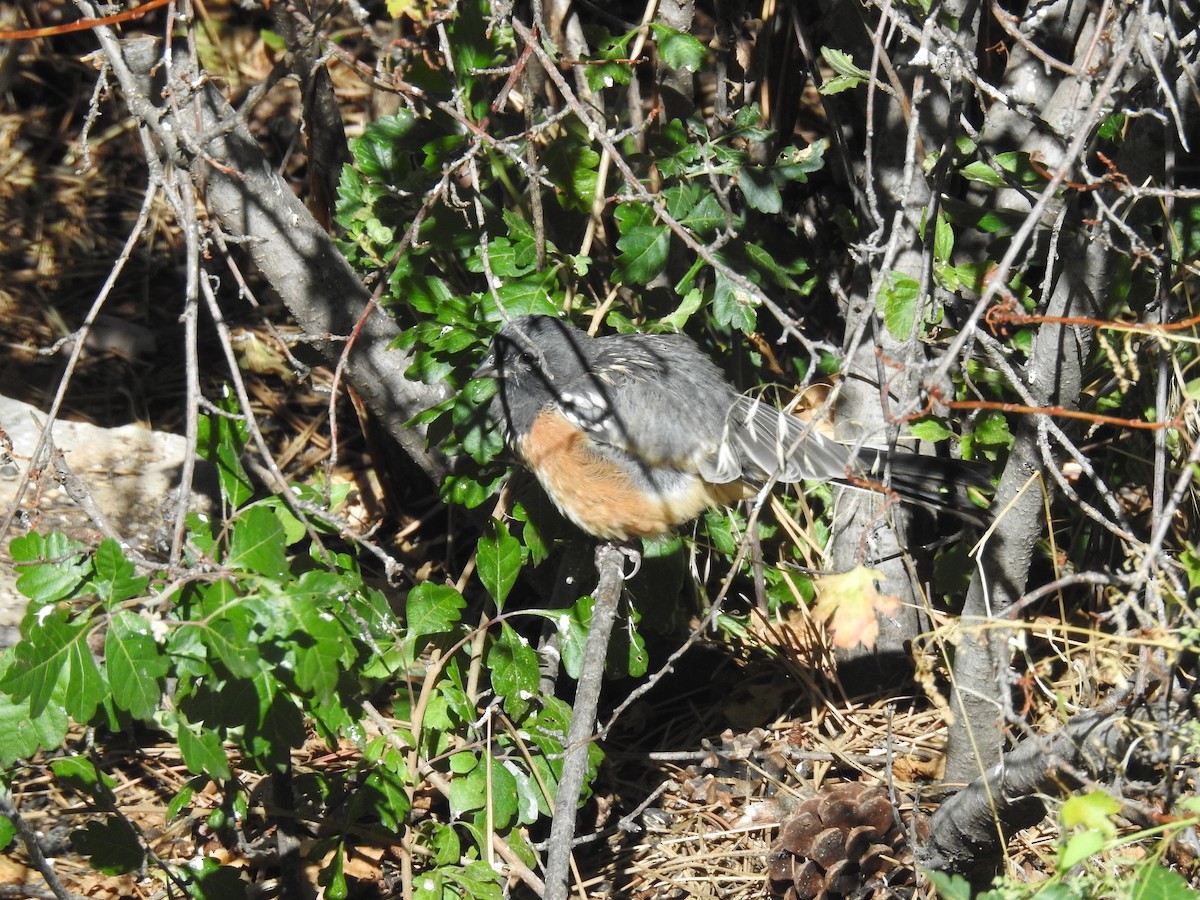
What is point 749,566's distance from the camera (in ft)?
11.2

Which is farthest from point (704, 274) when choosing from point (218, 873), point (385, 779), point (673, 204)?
point (218, 873)

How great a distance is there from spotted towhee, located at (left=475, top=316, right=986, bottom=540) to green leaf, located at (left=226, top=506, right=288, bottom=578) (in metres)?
1.35

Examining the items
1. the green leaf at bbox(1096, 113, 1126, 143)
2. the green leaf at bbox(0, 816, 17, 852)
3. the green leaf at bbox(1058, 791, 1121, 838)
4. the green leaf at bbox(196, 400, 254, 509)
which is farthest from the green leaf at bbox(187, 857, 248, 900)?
the green leaf at bbox(1096, 113, 1126, 143)

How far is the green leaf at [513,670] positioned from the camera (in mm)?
2762

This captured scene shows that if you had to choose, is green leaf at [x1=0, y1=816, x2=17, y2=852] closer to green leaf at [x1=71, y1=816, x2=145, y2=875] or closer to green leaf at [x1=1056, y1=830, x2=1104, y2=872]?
green leaf at [x1=71, y1=816, x2=145, y2=875]

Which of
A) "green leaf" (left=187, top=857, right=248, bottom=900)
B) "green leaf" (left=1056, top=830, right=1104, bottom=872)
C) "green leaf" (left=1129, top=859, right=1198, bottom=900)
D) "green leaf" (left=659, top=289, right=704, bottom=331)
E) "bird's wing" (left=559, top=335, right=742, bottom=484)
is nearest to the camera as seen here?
"green leaf" (left=1056, top=830, right=1104, bottom=872)

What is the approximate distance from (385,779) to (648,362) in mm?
1476

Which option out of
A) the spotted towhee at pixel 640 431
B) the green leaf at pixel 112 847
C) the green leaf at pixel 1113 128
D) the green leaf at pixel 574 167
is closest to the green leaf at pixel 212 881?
the green leaf at pixel 112 847

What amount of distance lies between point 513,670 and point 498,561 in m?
0.29

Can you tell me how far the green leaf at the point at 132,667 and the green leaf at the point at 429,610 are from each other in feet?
3.00

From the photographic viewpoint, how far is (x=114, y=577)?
1.83 meters

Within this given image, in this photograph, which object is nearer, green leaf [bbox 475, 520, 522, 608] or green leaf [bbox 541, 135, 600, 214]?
green leaf [bbox 475, 520, 522, 608]

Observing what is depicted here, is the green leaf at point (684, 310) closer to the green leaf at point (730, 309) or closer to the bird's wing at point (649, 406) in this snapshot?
the green leaf at point (730, 309)

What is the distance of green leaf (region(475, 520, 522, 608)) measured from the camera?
2.79 meters
